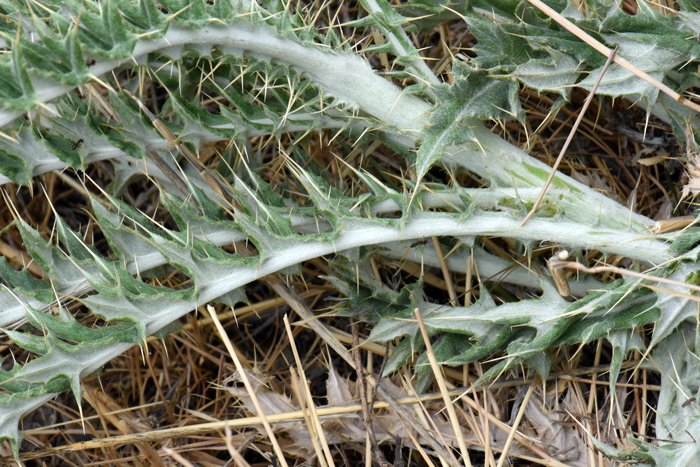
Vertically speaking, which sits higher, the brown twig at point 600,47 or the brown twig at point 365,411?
the brown twig at point 600,47

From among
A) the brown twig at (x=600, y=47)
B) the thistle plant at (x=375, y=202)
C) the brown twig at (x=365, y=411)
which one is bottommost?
the brown twig at (x=365, y=411)

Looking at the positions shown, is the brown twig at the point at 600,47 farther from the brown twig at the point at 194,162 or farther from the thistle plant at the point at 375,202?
the brown twig at the point at 194,162

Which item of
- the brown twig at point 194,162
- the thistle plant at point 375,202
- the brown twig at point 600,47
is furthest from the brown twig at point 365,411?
the brown twig at point 600,47

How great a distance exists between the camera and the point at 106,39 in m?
1.31

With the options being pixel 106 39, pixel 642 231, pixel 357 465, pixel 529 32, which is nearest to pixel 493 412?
pixel 357 465

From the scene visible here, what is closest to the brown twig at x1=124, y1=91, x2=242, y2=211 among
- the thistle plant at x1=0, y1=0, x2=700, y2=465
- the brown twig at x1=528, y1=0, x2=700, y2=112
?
the thistle plant at x1=0, y1=0, x2=700, y2=465

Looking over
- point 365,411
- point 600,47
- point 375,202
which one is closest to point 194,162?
point 375,202

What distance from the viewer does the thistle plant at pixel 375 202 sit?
1480 millimetres

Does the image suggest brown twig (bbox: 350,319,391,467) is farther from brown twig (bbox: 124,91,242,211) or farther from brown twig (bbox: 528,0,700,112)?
brown twig (bbox: 528,0,700,112)

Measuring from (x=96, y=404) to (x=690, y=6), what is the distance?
2272mm

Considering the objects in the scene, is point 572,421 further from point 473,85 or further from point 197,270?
point 197,270

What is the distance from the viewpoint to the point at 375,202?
5.59 ft

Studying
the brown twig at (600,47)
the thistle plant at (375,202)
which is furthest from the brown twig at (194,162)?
the brown twig at (600,47)

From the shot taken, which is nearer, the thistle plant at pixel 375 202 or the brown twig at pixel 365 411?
the thistle plant at pixel 375 202
